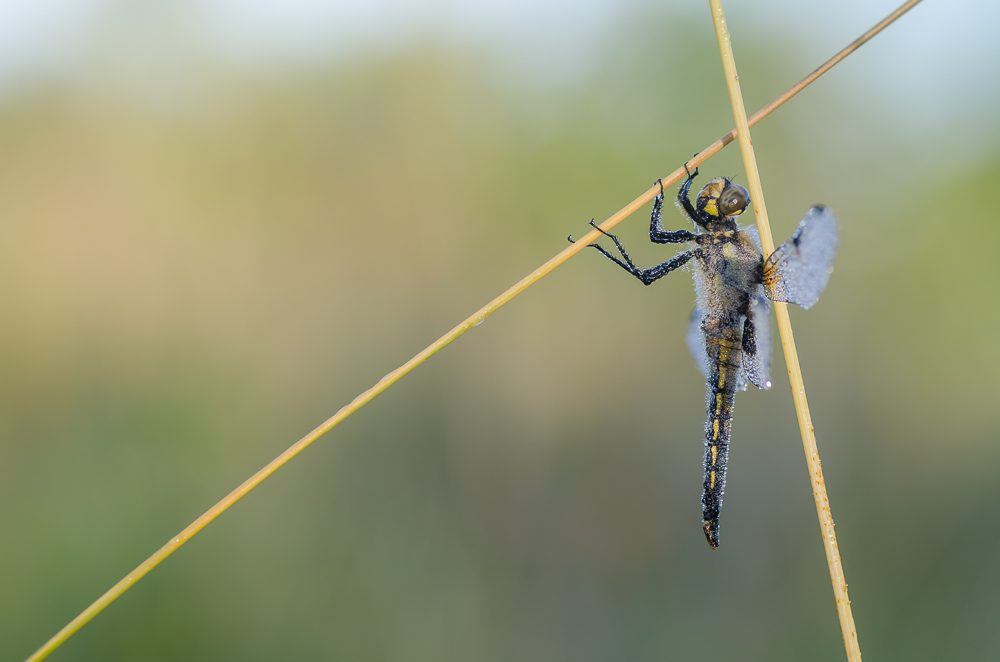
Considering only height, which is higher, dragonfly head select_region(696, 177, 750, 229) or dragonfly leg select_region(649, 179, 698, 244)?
dragonfly head select_region(696, 177, 750, 229)

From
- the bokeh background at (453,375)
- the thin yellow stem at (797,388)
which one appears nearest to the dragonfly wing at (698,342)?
the thin yellow stem at (797,388)

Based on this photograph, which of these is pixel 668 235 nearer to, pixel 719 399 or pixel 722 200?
pixel 722 200

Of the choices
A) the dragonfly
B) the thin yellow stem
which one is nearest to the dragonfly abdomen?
the dragonfly

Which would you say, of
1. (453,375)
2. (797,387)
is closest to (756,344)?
(797,387)

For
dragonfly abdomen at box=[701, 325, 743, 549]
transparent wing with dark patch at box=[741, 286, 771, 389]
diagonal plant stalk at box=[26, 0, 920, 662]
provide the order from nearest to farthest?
diagonal plant stalk at box=[26, 0, 920, 662] → dragonfly abdomen at box=[701, 325, 743, 549] → transparent wing with dark patch at box=[741, 286, 771, 389]

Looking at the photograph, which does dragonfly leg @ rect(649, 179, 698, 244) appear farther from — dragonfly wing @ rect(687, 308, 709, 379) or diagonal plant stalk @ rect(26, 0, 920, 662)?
diagonal plant stalk @ rect(26, 0, 920, 662)
